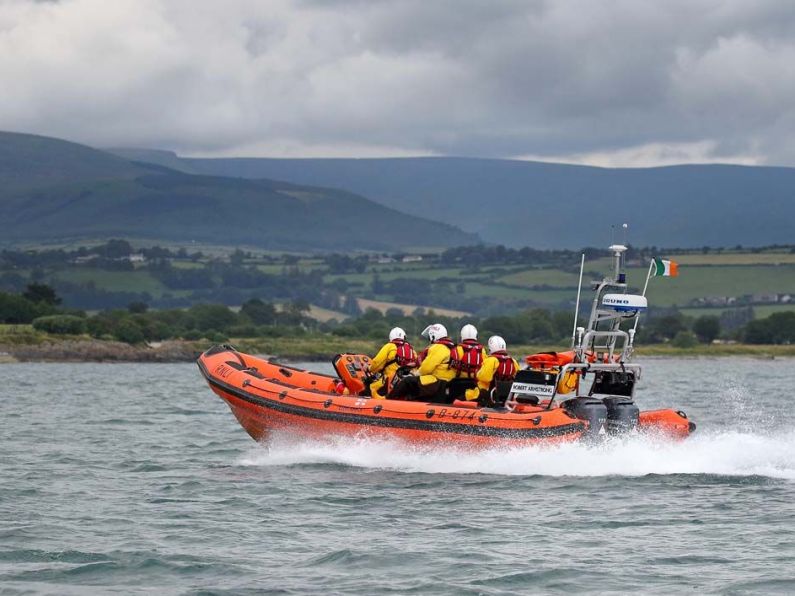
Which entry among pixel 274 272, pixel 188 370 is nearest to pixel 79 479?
pixel 188 370

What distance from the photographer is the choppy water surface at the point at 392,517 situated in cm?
1162

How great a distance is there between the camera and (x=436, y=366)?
17.8 m

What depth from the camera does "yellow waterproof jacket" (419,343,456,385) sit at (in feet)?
58.2

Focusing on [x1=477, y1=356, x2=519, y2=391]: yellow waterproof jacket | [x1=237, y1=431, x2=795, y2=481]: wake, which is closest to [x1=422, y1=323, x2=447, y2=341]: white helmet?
[x1=477, y1=356, x2=519, y2=391]: yellow waterproof jacket

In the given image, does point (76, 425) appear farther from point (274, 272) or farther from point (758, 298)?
point (274, 272)

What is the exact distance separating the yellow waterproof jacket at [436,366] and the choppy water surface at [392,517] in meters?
1.02

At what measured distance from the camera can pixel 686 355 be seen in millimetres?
76688

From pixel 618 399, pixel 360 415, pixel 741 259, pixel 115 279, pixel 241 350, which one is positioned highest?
pixel 741 259

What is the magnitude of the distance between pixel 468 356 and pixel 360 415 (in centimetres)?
153

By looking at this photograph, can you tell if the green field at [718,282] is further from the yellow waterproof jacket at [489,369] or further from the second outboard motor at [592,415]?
the second outboard motor at [592,415]

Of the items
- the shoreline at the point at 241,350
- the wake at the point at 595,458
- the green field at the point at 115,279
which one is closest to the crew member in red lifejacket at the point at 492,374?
the wake at the point at 595,458

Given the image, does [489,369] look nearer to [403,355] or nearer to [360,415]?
[403,355]

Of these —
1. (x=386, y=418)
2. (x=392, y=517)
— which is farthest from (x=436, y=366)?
(x=392, y=517)

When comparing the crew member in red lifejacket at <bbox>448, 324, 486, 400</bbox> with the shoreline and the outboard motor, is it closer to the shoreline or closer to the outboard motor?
the outboard motor
